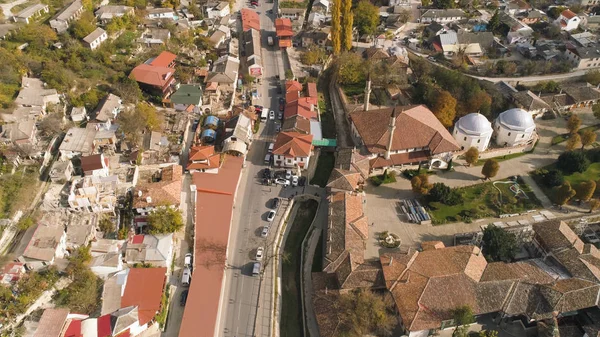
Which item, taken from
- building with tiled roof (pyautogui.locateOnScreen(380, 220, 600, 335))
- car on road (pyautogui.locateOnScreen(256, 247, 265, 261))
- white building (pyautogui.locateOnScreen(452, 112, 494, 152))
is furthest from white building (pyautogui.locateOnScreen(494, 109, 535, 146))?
car on road (pyautogui.locateOnScreen(256, 247, 265, 261))

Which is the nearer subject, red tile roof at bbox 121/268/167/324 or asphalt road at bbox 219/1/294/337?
red tile roof at bbox 121/268/167/324

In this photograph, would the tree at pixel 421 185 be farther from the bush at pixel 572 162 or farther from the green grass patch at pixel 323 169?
the bush at pixel 572 162

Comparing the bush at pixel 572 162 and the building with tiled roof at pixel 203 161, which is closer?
the building with tiled roof at pixel 203 161

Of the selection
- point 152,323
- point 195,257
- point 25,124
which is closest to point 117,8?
point 25,124

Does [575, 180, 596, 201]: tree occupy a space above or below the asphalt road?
above

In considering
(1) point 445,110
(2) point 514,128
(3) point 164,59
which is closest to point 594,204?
(2) point 514,128

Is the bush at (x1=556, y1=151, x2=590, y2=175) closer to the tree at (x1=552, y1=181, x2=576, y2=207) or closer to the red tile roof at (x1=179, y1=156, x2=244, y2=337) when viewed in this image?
the tree at (x1=552, y1=181, x2=576, y2=207)

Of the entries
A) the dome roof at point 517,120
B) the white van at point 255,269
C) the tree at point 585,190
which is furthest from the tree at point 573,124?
the white van at point 255,269
